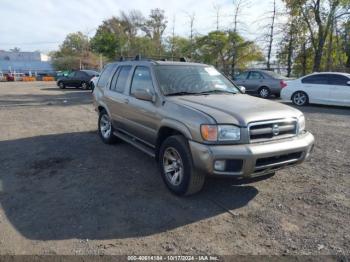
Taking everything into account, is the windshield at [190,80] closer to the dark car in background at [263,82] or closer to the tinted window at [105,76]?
the tinted window at [105,76]

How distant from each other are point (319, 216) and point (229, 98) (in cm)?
196

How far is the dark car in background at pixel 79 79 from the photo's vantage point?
2438 cm

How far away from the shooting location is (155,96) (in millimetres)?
4504

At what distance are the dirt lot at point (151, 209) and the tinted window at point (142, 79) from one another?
1387 mm

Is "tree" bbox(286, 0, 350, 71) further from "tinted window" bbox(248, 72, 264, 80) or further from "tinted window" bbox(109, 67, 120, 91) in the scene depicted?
"tinted window" bbox(109, 67, 120, 91)

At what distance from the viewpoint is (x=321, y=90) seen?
40.9 feet

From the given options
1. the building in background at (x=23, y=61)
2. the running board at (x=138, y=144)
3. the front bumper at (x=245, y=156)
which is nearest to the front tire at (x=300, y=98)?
the running board at (x=138, y=144)

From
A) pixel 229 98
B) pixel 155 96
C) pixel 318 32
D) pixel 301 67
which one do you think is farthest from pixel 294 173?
pixel 301 67

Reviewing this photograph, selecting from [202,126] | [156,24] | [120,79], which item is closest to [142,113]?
[120,79]

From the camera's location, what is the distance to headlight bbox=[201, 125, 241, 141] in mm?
3555

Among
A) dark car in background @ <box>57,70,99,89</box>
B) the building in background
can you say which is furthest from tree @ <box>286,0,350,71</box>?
the building in background

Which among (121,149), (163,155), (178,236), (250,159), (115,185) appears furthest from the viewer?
(121,149)

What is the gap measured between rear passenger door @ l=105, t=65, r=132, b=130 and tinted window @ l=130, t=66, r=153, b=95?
0.28 meters

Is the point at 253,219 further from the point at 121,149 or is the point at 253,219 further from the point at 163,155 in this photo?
the point at 121,149
